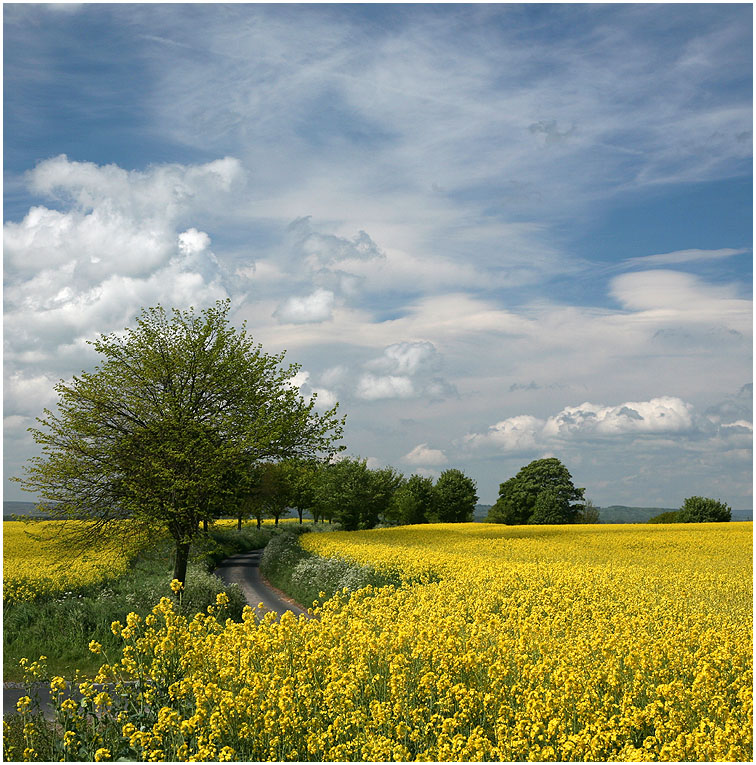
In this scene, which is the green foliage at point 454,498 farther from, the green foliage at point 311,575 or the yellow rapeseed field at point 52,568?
the yellow rapeseed field at point 52,568

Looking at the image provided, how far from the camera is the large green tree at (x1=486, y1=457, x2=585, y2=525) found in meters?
70.4

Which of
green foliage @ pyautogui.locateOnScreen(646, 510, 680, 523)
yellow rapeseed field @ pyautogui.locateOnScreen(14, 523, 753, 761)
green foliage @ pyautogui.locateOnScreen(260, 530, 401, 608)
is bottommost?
green foliage @ pyautogui.locateOnScreen(646, 510, 680, 523)

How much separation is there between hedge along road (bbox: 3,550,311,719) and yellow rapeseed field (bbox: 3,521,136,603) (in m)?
4.80

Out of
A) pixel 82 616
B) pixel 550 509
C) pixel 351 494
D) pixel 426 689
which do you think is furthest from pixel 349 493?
pixel 426 689

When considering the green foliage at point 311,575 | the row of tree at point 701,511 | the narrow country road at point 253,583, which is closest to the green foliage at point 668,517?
the row of tree at point 701,511

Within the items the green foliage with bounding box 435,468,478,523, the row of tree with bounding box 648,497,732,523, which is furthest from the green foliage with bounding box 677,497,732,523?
the green foliage with bounding box 435,468,478,523

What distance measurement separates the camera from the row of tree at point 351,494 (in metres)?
23.4

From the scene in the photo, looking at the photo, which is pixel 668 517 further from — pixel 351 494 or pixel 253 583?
pixel 253 583

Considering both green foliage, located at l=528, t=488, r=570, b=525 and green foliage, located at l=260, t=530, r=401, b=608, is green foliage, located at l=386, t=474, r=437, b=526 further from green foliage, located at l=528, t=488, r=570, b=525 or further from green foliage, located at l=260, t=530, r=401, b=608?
green foliage, located at l=260, t=530, r=401, b=608

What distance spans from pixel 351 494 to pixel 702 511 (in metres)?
33.1

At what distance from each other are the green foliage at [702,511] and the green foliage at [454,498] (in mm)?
25264

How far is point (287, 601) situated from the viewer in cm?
2348

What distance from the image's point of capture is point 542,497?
71.1m

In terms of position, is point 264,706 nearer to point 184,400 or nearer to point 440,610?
Answer: point 440,610
